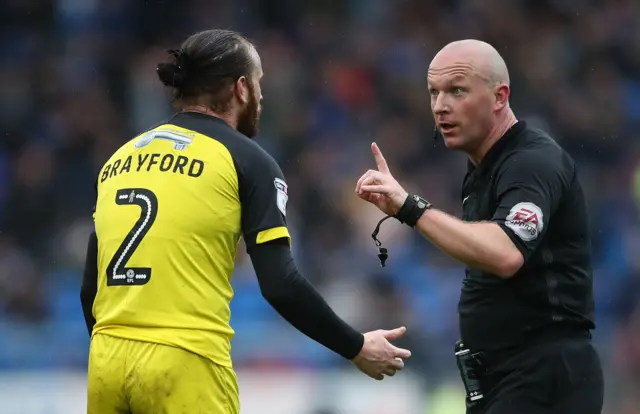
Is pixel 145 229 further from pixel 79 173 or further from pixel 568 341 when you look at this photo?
pixel 79 173

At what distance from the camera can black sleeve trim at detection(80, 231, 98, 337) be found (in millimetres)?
4578

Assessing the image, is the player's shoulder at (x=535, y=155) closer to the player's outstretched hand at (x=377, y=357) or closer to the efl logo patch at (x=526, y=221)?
the efl logo patch at (x=526, y=221)

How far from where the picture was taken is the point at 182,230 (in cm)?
421

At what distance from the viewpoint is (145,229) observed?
4230mm

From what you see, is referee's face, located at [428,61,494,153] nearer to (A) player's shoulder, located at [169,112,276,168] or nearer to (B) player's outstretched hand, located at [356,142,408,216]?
(B) player's outstretched hand, located at [356,142,408,216]

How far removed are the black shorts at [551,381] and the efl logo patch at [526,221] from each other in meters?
0.55

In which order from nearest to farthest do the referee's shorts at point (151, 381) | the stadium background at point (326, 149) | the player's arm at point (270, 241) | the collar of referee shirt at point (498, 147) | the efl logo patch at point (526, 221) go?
1. the referee's shorts at point (151, 381)
2. the player's arm at point (270, 241)
3. the efl logo patch at point (526, 221)
4. the collar of referee shirt at point (498, 147)
5. the stadium background at point (326, 149)

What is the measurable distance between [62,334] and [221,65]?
21.1ft

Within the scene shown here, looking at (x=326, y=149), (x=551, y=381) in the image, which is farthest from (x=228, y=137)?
(x=326, y=149)

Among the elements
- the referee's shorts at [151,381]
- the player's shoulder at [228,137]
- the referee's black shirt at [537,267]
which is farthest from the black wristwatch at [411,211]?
the referee's shorts at [151,381]

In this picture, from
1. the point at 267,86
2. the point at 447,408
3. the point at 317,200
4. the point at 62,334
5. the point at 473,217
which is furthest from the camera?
the point at 267,86

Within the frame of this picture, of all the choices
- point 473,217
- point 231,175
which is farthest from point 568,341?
point 231,175

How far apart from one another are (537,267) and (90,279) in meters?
1.79

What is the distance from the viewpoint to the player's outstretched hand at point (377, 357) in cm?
456
